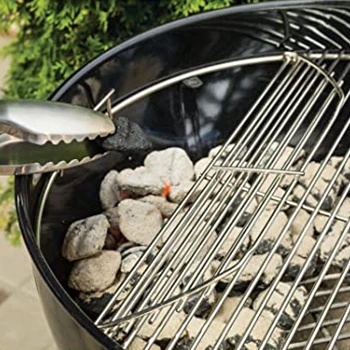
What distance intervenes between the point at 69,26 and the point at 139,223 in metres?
0.53

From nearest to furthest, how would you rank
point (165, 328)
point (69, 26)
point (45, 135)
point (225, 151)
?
point (45, 135) < point (165, 328) < point (225, 151) < point (69, 26)

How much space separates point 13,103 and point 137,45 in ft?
1.00

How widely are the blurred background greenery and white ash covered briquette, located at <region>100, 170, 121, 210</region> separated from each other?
0.39 metres

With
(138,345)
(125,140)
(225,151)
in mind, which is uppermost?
(125,140)

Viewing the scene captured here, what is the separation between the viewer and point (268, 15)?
108cm

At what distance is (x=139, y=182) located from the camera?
40.2 inches

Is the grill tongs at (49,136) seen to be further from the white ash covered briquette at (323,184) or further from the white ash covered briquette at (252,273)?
the white ash covered briquette at (323,184)

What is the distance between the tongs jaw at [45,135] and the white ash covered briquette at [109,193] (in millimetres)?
198

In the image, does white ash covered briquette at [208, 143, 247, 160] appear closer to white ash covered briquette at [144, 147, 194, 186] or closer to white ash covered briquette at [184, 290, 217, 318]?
white ash covered briquette at [144, 147, 194, 186]

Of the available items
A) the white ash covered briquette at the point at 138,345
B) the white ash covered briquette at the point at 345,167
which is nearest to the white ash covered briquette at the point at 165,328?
the white ash covered briquette at the point at 138,345

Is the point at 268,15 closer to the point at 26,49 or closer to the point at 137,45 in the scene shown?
the point at 137,45

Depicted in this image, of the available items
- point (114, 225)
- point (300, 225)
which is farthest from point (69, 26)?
point (300, 225)

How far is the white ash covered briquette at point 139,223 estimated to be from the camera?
0.97 meters

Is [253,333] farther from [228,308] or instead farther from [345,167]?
[345,167]
